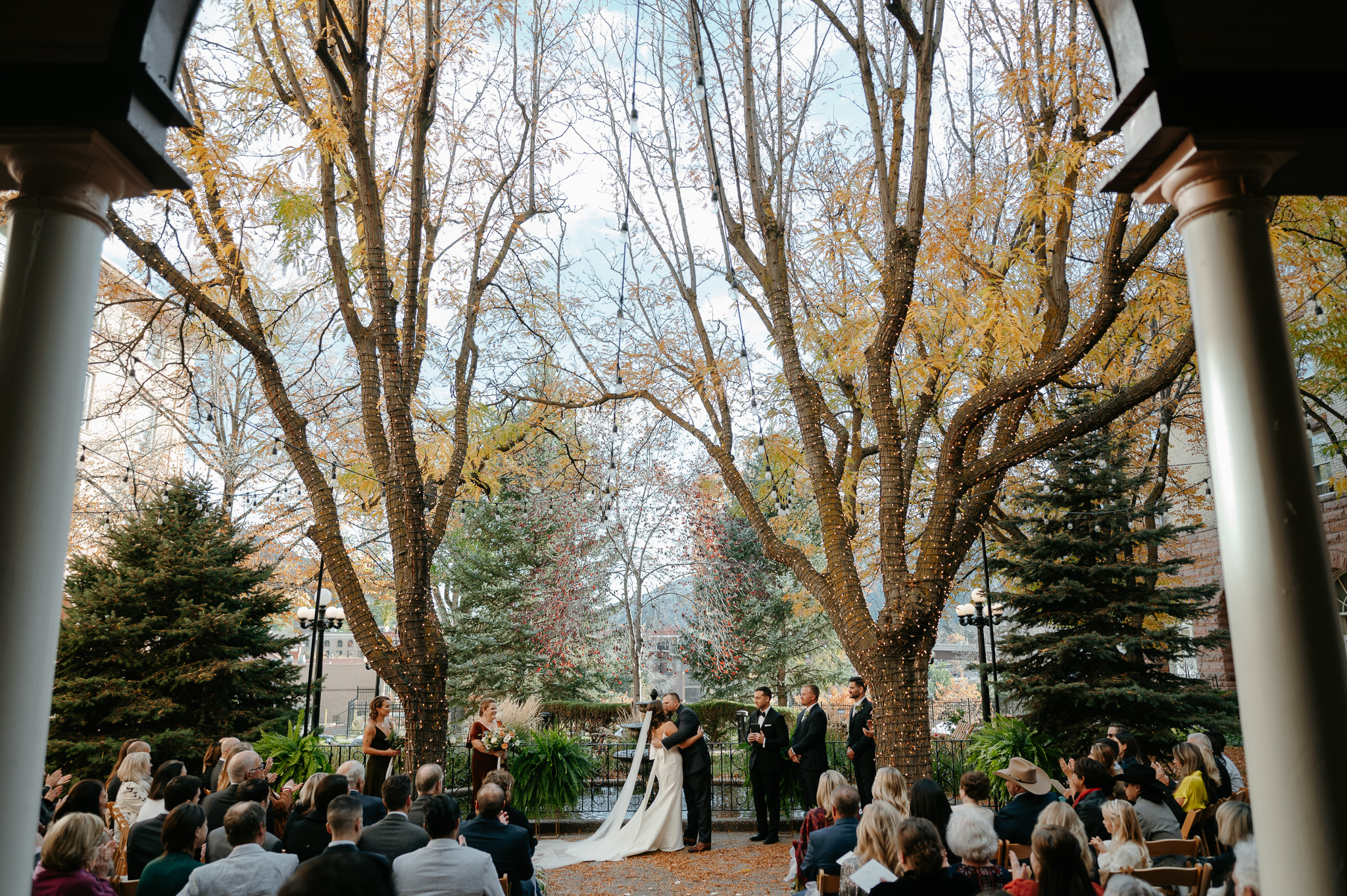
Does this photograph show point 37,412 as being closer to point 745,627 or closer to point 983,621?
point 983,621

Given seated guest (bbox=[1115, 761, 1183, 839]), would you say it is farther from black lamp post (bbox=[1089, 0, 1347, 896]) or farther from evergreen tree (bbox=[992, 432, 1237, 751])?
evergreen tree (bbox=[992, 432, 1237, 751])

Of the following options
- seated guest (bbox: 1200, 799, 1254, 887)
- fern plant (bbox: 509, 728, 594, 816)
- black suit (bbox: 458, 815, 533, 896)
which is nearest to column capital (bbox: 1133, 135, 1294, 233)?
seated guest (bbox: 1200, 799, 1254, 887)

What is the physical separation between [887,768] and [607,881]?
4461 millimetres

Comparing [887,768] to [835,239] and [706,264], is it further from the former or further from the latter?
[706,264]

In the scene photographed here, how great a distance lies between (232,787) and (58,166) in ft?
13.7

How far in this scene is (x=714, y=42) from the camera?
396 inches

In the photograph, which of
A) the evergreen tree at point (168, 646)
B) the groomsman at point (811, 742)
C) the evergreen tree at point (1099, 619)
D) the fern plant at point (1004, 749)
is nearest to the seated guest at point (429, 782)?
the groomsman at point (811, 742)

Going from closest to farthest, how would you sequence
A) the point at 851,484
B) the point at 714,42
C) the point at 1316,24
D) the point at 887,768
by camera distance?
the point at 1316,24 → the point at 887,768 → the point at 714,42 → the point at 851,484

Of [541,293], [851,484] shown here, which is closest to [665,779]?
[851,484]

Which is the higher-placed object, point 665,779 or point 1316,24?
point 1316,24

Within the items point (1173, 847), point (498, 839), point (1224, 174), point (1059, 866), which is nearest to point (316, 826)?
point (498, 839)

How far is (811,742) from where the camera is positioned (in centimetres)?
1058

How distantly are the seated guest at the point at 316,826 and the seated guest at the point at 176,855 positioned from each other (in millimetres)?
663

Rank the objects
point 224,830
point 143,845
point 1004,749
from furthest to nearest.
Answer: point 1004,749
point 143,845
point 224,830
